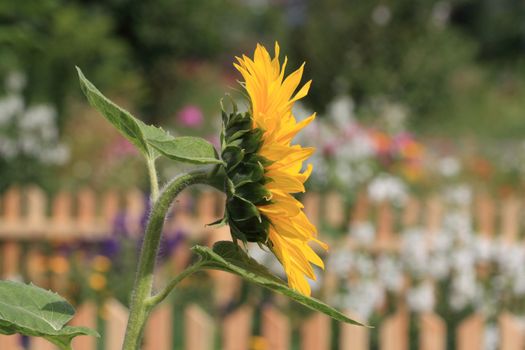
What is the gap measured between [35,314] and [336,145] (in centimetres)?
514

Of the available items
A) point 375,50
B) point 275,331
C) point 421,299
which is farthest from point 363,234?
point 375,50

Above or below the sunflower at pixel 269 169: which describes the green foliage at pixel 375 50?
above

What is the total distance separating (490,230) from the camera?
5.66 metres

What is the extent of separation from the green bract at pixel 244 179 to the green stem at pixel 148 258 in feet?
0.10

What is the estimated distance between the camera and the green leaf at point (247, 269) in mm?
746

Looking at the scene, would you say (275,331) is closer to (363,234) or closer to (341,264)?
(341,264)

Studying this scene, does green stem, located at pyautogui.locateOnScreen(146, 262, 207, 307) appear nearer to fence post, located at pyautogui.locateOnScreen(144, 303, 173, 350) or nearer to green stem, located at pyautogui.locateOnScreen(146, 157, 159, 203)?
green stem, located at pyautogui.locateOnScreen(146, 157, 159, 203)

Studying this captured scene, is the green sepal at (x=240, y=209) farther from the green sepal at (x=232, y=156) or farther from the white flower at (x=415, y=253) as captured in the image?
the white flower at (x=415, y=253)

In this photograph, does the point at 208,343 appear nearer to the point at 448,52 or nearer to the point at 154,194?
the point at 154,194

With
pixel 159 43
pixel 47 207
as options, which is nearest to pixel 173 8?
pixel 159 43

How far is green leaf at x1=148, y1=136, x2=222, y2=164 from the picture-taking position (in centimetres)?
72

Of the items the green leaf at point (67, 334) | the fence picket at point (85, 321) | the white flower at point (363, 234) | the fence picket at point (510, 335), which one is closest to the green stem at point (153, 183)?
the green leaf at point (67, 334)

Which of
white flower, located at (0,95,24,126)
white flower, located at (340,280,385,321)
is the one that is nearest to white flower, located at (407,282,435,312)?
white flower, located at (340,280,385,321)

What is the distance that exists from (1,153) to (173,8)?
786 centimetres
